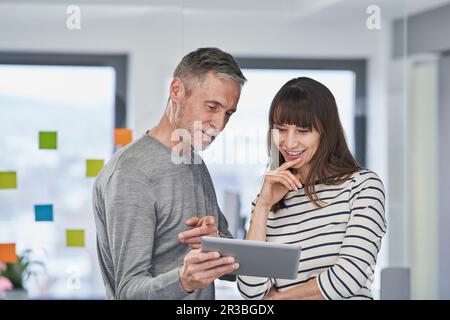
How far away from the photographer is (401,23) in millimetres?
2238

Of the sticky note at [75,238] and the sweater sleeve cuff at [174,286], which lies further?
the sticky note at [75,238]

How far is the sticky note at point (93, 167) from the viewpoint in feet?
7.30

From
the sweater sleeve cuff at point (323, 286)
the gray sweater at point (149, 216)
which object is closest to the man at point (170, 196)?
the gray sweater at point (149, 216)

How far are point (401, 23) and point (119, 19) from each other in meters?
0.80

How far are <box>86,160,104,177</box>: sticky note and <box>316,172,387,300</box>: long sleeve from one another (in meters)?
0.72

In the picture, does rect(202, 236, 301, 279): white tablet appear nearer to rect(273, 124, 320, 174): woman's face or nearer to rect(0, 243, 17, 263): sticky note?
rect(273, 124, 320, 174): woman's face

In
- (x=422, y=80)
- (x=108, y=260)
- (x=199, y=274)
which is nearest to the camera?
(x=199, y=274)

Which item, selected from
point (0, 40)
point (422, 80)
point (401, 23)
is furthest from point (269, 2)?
point (422, 80)

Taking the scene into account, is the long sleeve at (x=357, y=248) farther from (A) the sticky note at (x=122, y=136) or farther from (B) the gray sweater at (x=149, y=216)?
(A) the sticky note at (x=122, y=136)

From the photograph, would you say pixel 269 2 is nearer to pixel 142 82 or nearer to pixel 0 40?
pixel 142 82

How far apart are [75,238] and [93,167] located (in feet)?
0.67

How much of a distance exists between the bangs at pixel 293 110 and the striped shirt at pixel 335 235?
0.16 metres

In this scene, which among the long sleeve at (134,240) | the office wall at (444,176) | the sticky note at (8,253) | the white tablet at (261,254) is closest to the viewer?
the white tablet at (261,254)

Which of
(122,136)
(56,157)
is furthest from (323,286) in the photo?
(56,157)
